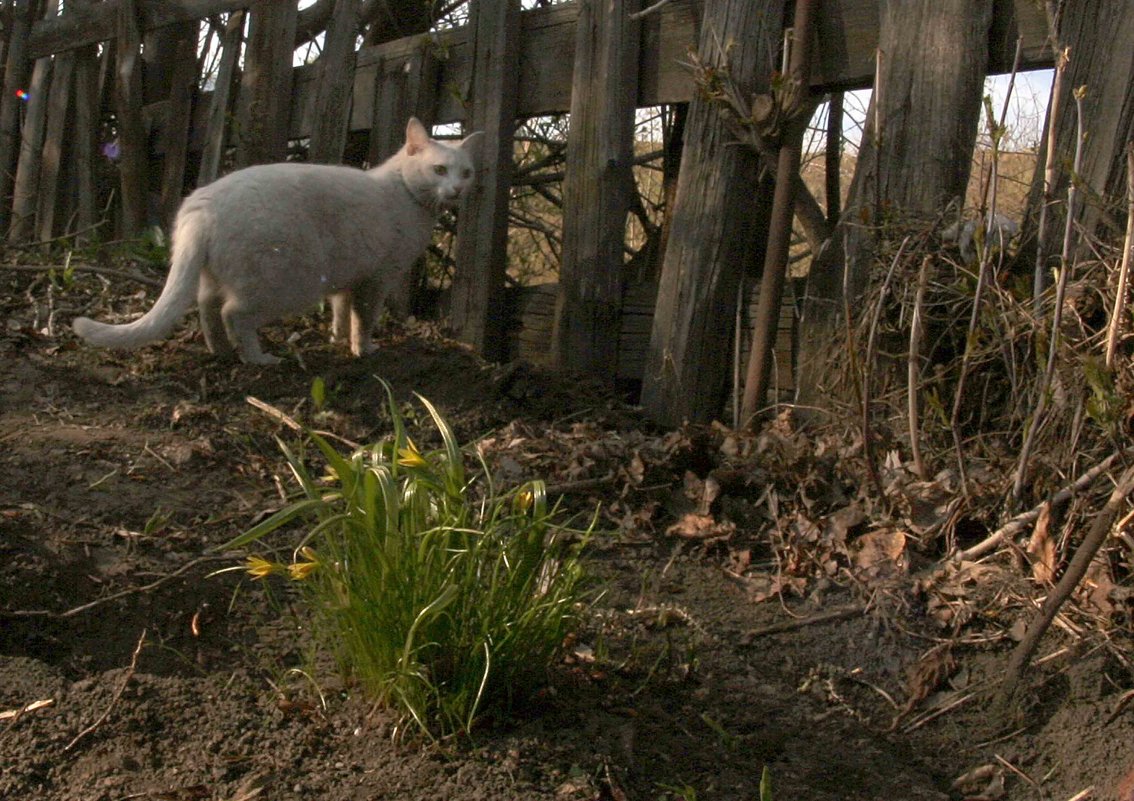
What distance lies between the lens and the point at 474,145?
546cm

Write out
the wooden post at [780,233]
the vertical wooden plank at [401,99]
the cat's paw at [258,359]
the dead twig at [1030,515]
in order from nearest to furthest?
the dead twig at [1030,515], the wooden post at [780,233], the cat's paw at [258,359], the vertical wooden plank at [401,99]

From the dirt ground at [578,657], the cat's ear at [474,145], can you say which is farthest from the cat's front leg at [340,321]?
the dirt ground at [578,657]

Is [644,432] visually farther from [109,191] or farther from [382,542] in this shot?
[109,191]

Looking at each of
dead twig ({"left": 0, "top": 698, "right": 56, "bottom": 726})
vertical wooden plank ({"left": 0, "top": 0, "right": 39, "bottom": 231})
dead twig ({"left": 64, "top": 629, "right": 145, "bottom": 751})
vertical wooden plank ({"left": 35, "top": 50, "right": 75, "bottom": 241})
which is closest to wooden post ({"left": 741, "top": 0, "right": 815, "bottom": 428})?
dead twig ({"left": 64, "top": 629, "right": 145, "bottom": 751})

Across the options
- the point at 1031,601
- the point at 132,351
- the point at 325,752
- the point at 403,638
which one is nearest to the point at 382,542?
the point at 403,638

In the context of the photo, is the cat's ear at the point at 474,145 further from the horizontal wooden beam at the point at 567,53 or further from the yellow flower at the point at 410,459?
the yellow flower at the point at 410,459

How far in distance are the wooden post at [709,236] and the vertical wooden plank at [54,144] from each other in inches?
204

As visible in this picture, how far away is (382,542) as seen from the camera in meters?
2.40

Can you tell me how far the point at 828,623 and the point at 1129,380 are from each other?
0.96 meters

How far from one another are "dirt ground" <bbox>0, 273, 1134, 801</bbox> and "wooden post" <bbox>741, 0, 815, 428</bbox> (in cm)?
24

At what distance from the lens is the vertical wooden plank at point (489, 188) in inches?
210

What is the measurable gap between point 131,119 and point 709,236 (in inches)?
180

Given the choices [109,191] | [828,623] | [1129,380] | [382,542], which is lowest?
[828,623]

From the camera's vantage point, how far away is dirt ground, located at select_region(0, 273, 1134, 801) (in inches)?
93.7
